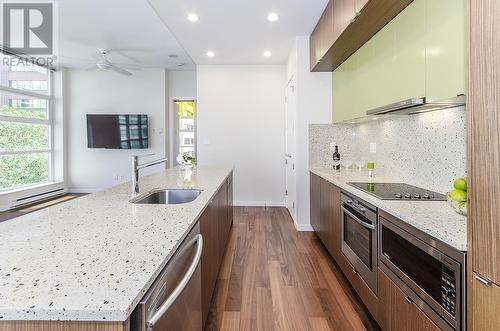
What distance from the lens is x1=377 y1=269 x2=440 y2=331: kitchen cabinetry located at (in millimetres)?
1305

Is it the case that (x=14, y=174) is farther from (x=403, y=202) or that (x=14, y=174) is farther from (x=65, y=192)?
(x=403, y=202)

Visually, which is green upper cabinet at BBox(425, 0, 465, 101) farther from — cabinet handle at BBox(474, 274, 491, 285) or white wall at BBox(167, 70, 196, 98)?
white wall at BBox(167, 70, 196, 98)

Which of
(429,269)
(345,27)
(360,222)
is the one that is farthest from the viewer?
(345,27)

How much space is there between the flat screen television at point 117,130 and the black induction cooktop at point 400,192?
5.49 meters

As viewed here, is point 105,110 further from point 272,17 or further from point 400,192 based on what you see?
point 400,192

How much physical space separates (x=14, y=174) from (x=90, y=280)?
642 cm

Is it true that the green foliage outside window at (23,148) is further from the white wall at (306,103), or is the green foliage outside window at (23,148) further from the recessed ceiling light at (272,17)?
the white wall at (306,103)

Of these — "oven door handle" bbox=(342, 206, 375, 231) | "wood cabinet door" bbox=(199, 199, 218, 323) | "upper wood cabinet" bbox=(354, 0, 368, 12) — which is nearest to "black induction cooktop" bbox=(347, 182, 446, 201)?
"oven door handle" bbox=(342, 206, 375, 231)

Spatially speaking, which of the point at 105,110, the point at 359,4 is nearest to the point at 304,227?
the point at 359,4

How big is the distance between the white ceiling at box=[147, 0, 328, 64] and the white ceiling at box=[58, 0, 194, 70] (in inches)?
16.1

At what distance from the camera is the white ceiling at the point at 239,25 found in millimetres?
3240

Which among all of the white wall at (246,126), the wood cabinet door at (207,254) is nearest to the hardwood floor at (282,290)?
the wood cabinet door at (207,254)

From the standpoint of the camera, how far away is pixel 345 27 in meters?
2.55

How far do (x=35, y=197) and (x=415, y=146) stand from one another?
6.79 meters
